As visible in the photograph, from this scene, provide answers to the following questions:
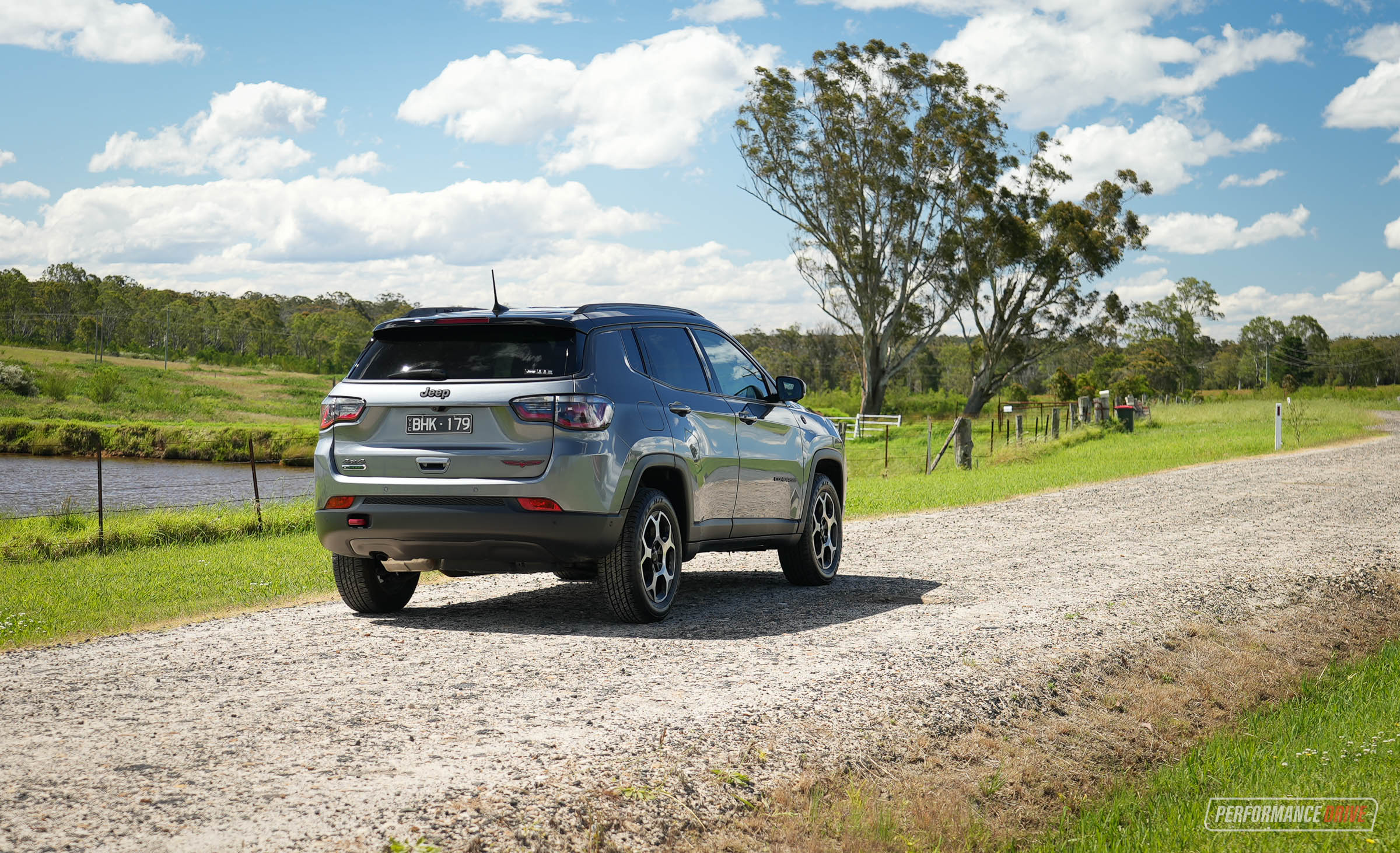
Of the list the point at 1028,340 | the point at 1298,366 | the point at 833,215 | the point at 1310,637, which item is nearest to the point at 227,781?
the point at 1310,637

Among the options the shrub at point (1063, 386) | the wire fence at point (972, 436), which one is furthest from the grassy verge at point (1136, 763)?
the shrub at point (1063, 386)

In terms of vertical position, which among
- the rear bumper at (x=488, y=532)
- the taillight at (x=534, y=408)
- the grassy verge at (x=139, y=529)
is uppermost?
the taillight at (x=534, y=408)

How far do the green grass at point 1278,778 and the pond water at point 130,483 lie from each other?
16.3 m

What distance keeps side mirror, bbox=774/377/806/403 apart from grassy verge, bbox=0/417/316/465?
44636 millimetres

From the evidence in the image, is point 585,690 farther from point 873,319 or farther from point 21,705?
point 873,319

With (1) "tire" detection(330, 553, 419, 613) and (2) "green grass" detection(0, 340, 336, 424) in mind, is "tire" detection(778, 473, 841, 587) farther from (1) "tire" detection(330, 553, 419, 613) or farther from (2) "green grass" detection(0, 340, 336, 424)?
Answer: (2) "green grass" detection(0, 340, 336, 424)

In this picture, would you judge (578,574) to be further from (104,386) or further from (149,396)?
(149,396)

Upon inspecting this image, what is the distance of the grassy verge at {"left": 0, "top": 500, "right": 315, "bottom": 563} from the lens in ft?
51.0

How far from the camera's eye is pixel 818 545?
29.9 feet

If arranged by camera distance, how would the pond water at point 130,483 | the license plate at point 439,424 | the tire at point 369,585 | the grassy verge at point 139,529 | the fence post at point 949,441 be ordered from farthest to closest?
1. the fence post at point 949,441
2. the pond water at point 130,483
3. the grassy verge at point 139,529
4. the tire at point 369,585
5. the license plate at point 439,424

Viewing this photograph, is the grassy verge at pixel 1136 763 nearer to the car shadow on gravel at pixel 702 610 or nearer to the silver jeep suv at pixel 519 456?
the car shadow on gravel at pixel 702 610

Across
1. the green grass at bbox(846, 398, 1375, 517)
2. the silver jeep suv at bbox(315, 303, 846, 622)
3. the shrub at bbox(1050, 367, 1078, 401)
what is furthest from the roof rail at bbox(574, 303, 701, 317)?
the shrub at bbox(1050, 367, 1078, 401)

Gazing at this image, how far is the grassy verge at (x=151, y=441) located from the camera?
51.2 meters

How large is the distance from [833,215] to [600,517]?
45.7 meters
